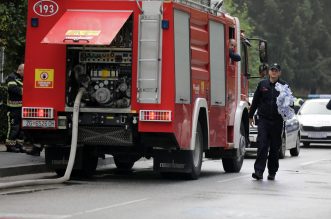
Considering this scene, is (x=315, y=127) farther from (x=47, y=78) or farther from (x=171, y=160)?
(x=47, y=78)

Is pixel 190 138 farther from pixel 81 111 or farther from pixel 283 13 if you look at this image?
pixel 283 13

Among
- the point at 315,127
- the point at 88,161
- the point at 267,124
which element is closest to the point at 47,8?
the point at 88,161

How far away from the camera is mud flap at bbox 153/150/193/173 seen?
14.6m

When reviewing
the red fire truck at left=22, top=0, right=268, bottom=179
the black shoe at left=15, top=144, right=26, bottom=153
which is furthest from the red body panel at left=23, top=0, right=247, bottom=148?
the black shoe at left=15, top=144, right=26, bottom=153

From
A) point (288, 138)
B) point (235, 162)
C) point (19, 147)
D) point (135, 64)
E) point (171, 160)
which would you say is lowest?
point (235, 162)

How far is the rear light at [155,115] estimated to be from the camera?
1388cm

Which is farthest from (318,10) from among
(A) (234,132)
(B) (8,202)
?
(B) (8,202)

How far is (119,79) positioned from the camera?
14531 mm

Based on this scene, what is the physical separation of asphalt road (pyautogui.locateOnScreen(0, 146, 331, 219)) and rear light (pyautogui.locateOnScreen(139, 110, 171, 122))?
101 cm

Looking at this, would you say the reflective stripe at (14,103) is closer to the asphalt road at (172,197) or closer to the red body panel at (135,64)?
the asphalt road at (172,197)

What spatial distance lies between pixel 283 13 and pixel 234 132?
7204 cm

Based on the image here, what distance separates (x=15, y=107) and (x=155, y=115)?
17.7ft

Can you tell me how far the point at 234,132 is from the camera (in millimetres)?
17078

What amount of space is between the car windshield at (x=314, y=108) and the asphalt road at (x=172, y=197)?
13599 millimetres
